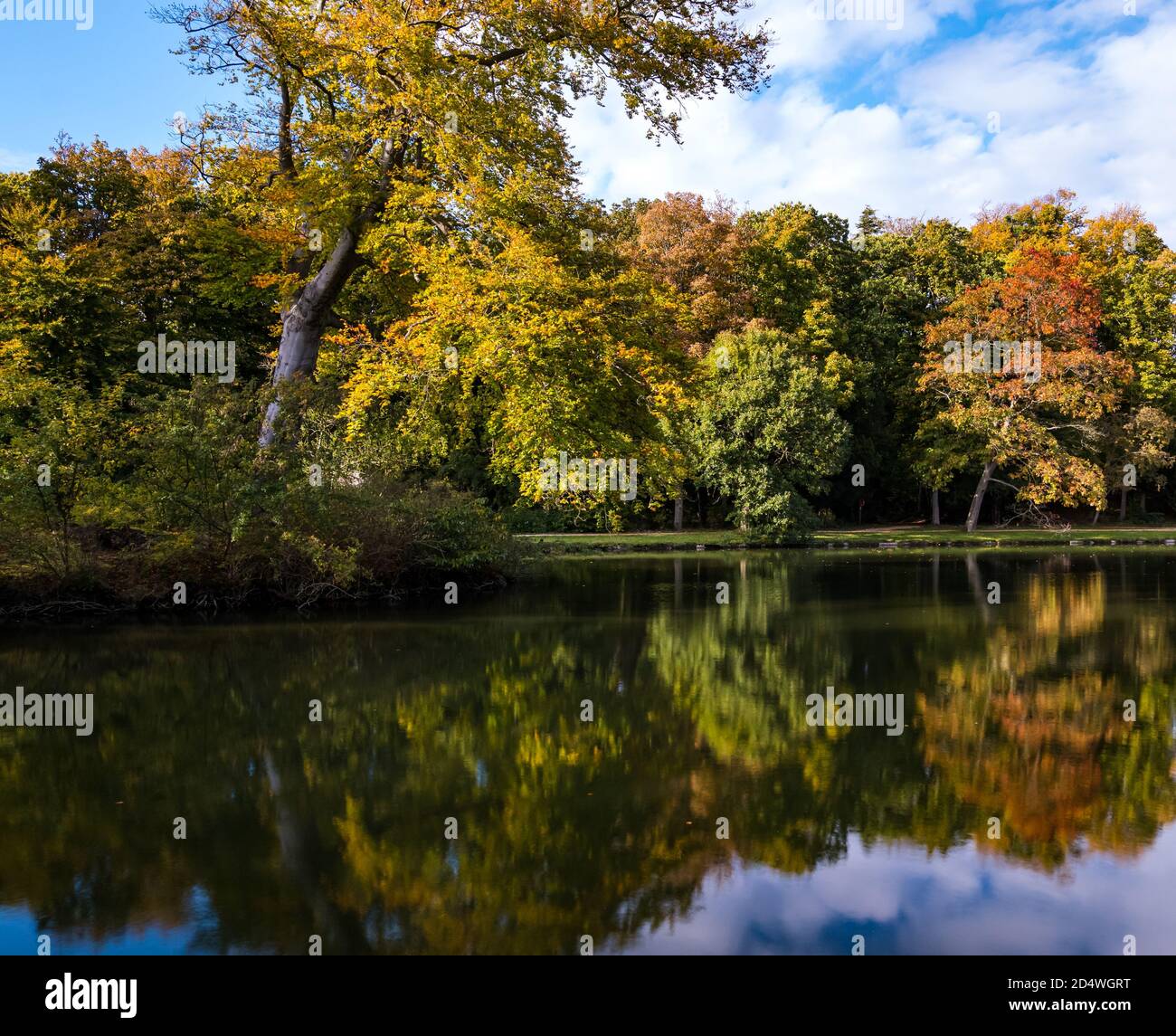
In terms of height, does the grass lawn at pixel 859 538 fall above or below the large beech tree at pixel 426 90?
below

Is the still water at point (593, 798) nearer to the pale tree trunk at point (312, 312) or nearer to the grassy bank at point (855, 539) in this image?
the pale tree trunk at point (312, 312)

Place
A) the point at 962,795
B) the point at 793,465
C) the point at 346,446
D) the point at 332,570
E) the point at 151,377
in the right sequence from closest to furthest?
the point at 962,795
the point at 332,570
the point at 346,446
the point at 151,377
the point at 793,465

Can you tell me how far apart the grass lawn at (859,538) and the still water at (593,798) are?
22985mm

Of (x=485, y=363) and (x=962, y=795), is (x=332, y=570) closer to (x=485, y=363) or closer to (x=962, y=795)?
(x=485, y=363)

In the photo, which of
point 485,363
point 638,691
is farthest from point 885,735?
point 485,363

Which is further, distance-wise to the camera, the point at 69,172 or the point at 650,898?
the point at 69,172

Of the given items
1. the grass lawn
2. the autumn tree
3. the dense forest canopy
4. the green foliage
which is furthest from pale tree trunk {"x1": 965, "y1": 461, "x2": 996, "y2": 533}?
the dense forest canopy

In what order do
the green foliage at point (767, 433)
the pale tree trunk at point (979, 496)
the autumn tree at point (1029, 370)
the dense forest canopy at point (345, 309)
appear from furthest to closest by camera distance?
the pale tree trunk at point (979, 496), the autumn tree at point (1029, 370), the green foliage at point (767, 433), the dense forest canopy at point (345, 309)

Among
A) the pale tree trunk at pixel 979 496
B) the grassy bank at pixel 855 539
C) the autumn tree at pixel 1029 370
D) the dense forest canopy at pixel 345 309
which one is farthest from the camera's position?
the pale tree trunk at pixel 979 496

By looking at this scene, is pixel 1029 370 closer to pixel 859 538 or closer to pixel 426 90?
pixel 859 538

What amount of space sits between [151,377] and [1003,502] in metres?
43.7

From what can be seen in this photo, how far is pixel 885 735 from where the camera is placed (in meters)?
8.41

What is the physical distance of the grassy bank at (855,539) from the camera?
3691cm

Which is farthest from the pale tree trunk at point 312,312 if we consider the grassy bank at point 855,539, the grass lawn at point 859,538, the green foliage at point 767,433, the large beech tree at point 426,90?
the green foliage at point 767,433
